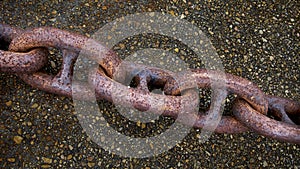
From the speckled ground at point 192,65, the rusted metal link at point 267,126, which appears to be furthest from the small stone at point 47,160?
the rusted metal link at point 267,126

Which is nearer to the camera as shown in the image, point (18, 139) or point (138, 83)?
point (138, 83)

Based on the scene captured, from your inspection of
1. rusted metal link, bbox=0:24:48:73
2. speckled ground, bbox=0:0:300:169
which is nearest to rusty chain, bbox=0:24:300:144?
rusted metal link, bbox=0:24:48:73

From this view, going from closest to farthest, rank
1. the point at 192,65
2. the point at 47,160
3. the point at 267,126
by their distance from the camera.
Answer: the point at 267,126
the point at 47,160
the point at 192,65

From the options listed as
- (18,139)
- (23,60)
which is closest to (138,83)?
(23,60)

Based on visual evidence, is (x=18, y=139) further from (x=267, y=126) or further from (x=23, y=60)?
(x=267, y=126)

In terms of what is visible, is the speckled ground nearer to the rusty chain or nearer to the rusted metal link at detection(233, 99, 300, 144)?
the rusty chain

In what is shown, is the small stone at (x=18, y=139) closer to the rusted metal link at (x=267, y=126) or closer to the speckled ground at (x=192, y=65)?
the speckled ground at (x=192, y=65)

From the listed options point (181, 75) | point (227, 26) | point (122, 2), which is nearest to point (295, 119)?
point (181, 75)

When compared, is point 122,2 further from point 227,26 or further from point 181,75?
point 181,75
